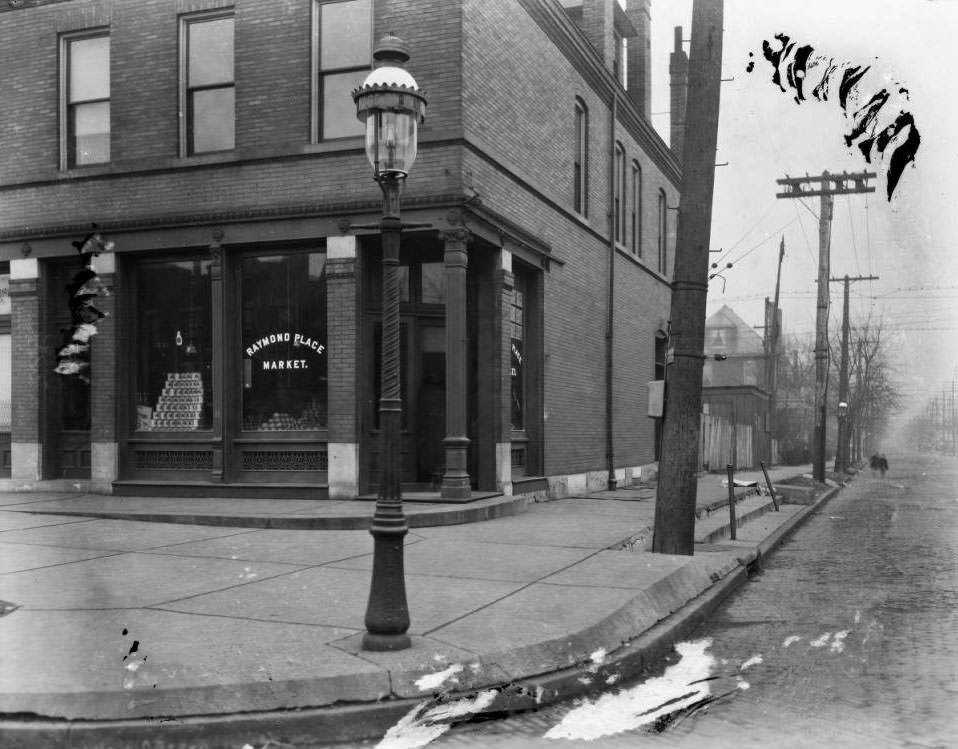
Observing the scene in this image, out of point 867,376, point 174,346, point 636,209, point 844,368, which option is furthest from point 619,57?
point 867,376

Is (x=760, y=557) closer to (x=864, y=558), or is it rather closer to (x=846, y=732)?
(x=864, y=558)

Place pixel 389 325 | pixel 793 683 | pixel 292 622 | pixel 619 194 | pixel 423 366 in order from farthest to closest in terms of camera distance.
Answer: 1. pixel 619 194
2. pixel 423 366
3. pixel 292 622
4. pixel 389 325
5. pixel 793 683

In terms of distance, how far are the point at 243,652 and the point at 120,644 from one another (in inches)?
33.0

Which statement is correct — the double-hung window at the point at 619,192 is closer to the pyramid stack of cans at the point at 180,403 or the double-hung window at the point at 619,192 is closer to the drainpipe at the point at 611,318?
the drainpipe at the point at 611,318

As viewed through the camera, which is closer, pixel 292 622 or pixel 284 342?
pixel 292 622

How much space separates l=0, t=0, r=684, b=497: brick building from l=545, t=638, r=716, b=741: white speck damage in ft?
23.5

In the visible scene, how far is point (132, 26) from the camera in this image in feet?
47.2

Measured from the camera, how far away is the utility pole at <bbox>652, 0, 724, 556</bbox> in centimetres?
993

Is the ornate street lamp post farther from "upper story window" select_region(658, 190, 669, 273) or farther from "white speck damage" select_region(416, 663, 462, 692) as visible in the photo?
"upper story window" select_region(658, 190, 669, 273)

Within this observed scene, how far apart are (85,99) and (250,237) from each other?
3735 mm

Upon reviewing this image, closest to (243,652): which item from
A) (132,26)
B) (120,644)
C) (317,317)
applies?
(120,644)

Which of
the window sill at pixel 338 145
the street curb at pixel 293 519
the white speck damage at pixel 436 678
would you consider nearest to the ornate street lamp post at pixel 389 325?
the white speck damage at pixel 436 678

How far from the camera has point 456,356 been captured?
1298 centimetres

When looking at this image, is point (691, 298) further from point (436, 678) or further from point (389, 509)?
point (436, 678)
